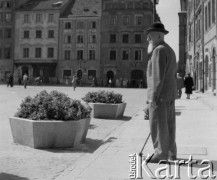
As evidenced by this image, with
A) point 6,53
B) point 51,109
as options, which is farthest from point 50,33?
point 51,109

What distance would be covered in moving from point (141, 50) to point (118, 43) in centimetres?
399

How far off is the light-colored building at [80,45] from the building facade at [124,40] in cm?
120

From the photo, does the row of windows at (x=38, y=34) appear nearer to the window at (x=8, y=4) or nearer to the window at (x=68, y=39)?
the window at (x=68, y=39)

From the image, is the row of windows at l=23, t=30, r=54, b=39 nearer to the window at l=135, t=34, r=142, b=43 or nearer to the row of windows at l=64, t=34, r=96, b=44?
the row of windows at l=64, t=34, r=96, b=44

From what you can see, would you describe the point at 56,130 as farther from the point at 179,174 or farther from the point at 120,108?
the point at 120,108

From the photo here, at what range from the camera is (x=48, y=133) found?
8039 millimetres

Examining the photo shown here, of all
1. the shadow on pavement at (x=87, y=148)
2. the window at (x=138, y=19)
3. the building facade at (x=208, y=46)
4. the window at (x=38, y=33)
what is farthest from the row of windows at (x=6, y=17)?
the shadow on pavement at (x=87, y=148)

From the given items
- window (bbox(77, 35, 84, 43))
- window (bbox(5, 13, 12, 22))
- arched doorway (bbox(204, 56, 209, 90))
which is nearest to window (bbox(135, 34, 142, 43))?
window (bbox(77, 35, 84, 43))

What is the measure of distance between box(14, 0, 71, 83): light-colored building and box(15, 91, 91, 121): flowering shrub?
61.4 m

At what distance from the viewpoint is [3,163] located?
270 inches

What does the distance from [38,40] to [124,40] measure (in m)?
14.8

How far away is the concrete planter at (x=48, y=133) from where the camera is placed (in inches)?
315

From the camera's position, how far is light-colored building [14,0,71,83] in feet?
231

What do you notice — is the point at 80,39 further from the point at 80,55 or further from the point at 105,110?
the point at 105,110
